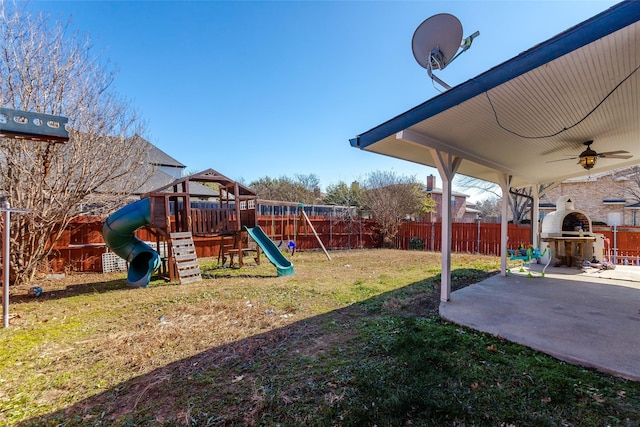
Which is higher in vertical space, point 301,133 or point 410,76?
point 301,133

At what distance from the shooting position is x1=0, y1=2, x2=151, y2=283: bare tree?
19.1 feet

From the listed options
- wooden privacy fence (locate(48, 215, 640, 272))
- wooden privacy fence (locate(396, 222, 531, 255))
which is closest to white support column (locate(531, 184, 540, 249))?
wooden privacy fence (locate(48, 215, 640, 272))

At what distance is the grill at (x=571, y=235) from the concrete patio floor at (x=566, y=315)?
1280 millimetres

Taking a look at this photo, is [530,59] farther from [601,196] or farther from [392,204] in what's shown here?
[601,196]

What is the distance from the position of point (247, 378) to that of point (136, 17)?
306 inches

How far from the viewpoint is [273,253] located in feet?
27.7

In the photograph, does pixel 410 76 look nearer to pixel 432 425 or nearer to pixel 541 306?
pixel 541 306

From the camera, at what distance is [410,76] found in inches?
252

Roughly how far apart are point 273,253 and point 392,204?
9.25 metres

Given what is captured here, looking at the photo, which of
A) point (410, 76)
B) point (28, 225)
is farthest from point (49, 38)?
point (410, 76)

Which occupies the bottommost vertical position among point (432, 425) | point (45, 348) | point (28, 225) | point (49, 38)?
point (45, 348)

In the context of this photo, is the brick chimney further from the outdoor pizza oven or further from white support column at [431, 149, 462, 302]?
white support column at [431, 149, 462, 302]

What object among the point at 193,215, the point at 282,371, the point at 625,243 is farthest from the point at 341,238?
the point at 282,371

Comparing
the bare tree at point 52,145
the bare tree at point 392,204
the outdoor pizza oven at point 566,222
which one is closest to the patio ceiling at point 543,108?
the outdoor pizza oven at point 566,222
